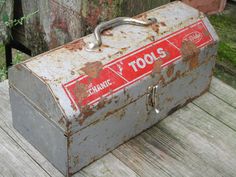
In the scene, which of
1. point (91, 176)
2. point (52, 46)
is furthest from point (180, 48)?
point (52, 46)

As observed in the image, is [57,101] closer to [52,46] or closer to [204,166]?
[204,166]

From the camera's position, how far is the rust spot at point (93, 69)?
6.80ft

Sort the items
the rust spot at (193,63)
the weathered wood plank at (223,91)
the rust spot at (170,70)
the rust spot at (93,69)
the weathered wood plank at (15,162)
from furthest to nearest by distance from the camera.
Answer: the weathered wood plank at (223,91) → the rust spot at (193,63) → the rust spot at (170,70) → the weathered wood plank at (15,162) → the rust spot at (93,69)

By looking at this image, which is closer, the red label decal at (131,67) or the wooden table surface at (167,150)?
the red label decal at (131,67)

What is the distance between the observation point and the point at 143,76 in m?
2.19

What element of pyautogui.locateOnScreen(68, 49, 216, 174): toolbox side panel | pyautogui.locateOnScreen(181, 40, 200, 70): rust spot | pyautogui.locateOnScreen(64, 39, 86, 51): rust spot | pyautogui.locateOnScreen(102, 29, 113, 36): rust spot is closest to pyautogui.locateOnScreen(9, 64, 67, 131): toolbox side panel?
pyautogui.locateOnScreen(68, 49, 216, 174): toolbox side panel

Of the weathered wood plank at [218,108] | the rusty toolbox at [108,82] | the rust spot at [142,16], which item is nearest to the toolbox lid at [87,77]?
the rusty toolbox at [108,82]

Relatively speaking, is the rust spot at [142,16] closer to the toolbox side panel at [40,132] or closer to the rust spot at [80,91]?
the rust spot at [80,91]

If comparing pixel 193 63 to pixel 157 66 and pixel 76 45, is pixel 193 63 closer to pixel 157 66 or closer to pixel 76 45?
pixel 157 66

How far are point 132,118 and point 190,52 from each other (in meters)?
0.42

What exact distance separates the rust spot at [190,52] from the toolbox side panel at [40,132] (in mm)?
708

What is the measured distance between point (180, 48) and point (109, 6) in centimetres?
43

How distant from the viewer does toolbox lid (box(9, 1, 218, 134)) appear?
78.4 inches

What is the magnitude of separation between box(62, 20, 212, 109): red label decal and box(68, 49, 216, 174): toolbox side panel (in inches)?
2.9
